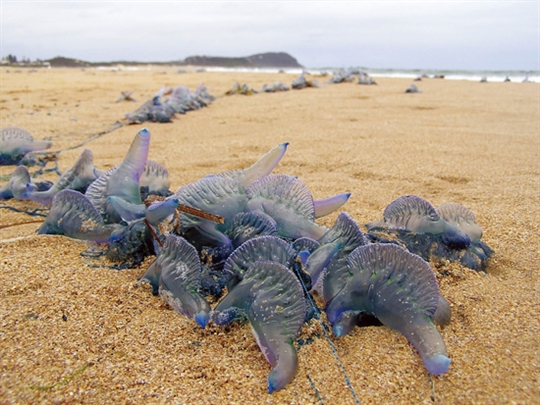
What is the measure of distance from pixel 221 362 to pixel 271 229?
1.59 ft

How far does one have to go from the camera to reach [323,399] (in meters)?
1.11

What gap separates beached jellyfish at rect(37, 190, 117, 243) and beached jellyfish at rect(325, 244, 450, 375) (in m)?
0.97

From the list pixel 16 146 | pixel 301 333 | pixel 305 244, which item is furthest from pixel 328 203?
pixel 16 146

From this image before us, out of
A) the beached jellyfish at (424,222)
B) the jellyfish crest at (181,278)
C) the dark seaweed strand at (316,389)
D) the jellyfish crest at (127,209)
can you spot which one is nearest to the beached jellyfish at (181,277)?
the jellyfish crest at (181,278)

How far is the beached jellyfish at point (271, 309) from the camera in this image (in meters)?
1.19

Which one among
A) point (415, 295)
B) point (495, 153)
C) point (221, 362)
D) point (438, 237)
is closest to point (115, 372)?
point (221, 362)

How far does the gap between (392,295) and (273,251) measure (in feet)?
1.19

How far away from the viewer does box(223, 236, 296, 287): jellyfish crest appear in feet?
4.50

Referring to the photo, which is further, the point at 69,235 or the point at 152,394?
the point at 69,235

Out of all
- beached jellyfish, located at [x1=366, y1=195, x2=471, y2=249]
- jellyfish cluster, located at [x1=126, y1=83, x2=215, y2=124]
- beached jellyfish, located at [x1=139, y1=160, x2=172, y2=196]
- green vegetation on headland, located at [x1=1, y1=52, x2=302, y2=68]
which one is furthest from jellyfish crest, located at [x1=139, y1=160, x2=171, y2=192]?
green vegetation on headland, located at [x1=1, y1=52, x2=302, y2=68]

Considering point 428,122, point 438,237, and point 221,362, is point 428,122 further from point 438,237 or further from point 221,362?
point 221,362

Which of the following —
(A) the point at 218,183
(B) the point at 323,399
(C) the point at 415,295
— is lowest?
(B) the point at 323,399

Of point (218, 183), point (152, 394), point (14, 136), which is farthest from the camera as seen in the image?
point (14, 136)

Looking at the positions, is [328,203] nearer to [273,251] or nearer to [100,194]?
[273,251]
